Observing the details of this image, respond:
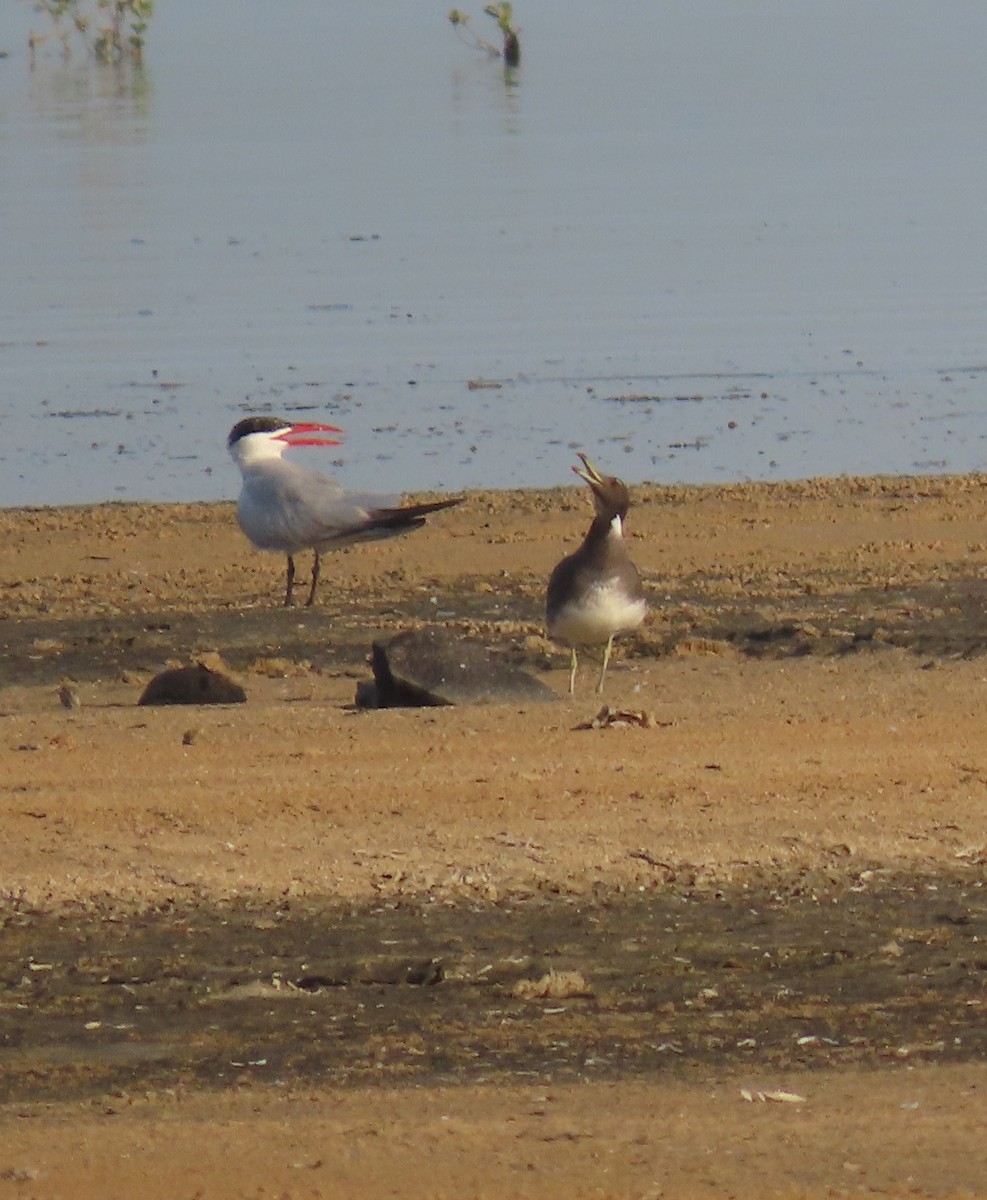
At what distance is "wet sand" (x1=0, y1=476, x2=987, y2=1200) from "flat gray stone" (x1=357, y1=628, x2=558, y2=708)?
229mm

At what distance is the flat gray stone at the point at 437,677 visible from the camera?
8.97 m

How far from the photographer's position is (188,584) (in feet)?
39.6

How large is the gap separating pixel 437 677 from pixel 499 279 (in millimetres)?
13474

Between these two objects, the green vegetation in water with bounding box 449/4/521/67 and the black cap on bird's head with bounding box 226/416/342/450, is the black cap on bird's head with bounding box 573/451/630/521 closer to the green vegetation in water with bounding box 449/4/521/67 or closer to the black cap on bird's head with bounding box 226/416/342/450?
Result: the black cap on bird's head with bounding box 226/416/342/450

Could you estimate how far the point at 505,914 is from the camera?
6.30 metres

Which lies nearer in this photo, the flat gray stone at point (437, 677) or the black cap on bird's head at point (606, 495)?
the flat gray stone at point (437, 677)

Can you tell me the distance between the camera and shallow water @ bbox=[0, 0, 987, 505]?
Answer: 53.3 feet

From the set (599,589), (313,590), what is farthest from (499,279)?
(599,589)

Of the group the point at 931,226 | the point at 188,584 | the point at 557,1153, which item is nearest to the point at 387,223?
the point at 931,226

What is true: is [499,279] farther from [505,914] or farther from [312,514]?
[505,914]

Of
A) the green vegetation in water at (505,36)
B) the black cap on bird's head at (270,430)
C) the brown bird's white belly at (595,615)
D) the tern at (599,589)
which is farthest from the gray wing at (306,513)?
the green vegetation in water at (505,36)

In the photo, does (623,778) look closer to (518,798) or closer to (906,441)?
(518,798)

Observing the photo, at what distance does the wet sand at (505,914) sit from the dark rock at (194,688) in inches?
4.5

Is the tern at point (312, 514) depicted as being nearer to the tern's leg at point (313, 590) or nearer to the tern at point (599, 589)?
the tern's leg at point (313, 590)
